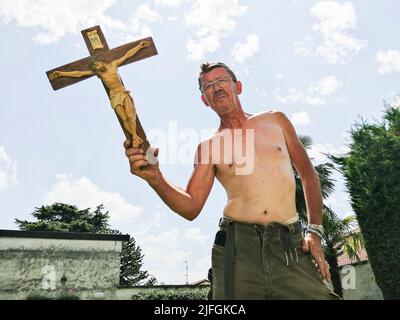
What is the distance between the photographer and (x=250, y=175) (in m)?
2.96

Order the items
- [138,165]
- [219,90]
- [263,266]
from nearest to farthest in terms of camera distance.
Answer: [138,165] → [263,266] → [219,90]

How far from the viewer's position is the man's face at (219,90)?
10.8 ft

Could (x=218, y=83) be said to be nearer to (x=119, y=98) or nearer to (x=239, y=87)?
(x=239, y=87)

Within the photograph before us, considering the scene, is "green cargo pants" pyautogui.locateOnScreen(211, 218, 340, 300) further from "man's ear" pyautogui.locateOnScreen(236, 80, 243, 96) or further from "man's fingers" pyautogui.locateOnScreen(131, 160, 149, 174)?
"man's ear" pyautogui.locateOnScreen(236, 80, 243, 96)

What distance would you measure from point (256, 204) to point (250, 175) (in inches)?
9.4

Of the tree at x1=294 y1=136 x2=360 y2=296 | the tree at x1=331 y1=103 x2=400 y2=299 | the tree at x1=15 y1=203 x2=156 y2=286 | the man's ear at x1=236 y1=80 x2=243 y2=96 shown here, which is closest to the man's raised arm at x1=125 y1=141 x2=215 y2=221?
the man's ear at x1=236 y1=80 x2=243 y2=96

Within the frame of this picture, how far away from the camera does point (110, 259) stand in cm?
2323

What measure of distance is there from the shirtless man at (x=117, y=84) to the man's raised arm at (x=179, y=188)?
146mm

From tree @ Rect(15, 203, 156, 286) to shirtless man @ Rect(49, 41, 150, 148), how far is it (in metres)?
44.7

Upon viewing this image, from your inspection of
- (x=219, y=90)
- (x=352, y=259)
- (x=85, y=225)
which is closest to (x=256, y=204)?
(x=219, y=90)

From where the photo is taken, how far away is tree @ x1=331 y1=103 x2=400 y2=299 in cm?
1110

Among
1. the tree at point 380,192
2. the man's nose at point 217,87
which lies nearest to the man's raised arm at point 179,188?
the man's nose at point 217,87
